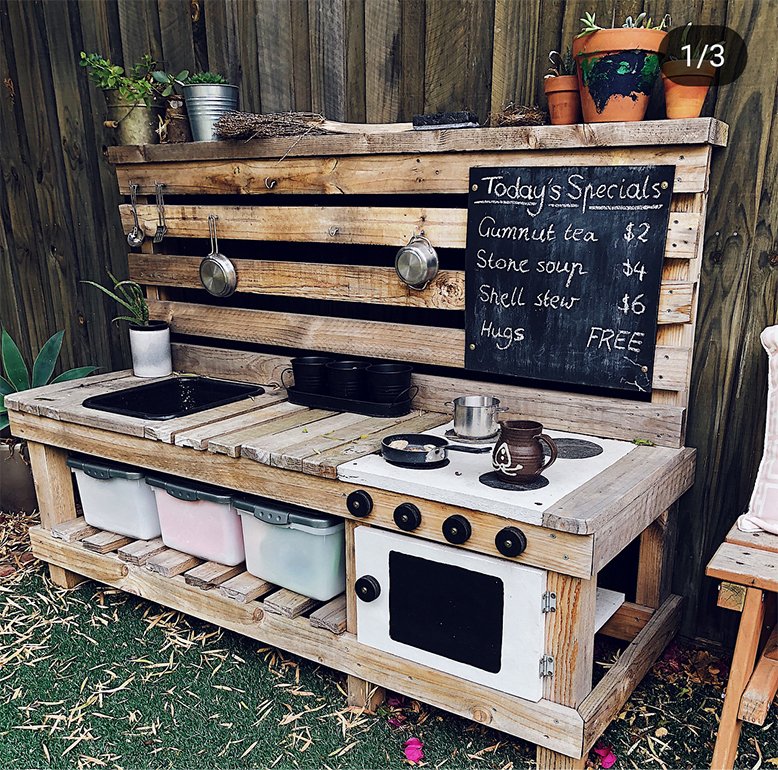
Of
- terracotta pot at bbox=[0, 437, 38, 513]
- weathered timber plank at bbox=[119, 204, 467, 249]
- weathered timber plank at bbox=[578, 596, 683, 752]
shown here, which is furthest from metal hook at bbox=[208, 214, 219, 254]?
weathered timber plank at bbox=[578, 596, 683, 752]

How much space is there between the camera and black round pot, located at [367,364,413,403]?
270 centimetres

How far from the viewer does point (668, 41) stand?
2.30 m

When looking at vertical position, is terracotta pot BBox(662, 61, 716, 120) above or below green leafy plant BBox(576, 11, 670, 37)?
below

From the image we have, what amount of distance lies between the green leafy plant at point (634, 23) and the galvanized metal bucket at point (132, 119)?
181cm

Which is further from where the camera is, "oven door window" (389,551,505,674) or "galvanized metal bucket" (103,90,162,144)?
"galvanized metal bucket" (103,90,162,144)

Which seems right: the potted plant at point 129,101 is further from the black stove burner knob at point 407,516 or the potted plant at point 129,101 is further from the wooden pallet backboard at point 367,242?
the black stove burner knob at point 407,516

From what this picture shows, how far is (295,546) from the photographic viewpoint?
8.06ft

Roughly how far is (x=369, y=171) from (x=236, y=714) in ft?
6.02

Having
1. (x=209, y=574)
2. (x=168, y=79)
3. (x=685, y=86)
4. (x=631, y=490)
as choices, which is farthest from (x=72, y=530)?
(x=685, y=86)

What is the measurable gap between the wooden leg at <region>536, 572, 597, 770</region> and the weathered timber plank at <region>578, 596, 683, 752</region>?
0.17 feet

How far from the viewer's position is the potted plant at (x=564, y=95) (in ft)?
7.60

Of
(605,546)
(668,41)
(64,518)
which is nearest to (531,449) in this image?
(605,546)

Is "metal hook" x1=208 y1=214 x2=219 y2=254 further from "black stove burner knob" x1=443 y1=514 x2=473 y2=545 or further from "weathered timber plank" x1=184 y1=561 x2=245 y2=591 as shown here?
"black stove burner knob" x1=443 y1=514 x2=473 y2=545

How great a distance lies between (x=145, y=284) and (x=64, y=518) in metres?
1.07
